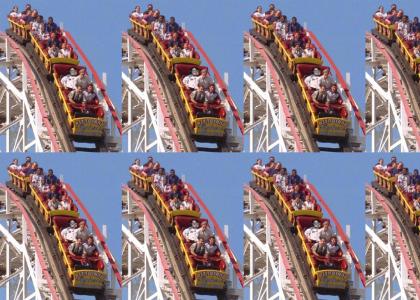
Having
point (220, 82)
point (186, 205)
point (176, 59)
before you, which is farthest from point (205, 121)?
point (186, 205)

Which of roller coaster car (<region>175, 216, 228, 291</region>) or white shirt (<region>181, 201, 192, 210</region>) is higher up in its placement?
white shirt (<region>181, 201, 192, 210</region>)

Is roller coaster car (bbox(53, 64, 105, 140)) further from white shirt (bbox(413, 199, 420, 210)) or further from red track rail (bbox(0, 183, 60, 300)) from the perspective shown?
white shirt (bbox(413, 199, 420, 210))

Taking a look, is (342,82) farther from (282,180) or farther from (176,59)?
(176,59)

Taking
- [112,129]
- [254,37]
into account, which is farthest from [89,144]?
[254,37]

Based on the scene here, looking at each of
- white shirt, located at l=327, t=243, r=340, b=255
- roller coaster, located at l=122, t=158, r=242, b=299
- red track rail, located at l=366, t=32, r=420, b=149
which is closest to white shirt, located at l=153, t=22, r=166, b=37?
roller coaster, located at l=122, t=158, r=242, b=299

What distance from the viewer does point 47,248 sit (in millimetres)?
25250

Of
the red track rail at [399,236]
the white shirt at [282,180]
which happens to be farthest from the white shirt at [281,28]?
the red track rail at [399,236]

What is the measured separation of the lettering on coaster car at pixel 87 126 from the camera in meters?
25.3

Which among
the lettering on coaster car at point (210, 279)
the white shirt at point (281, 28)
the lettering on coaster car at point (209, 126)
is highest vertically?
the white shirt at point (281, 28)

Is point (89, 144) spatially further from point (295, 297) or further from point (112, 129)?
point (295, 297)

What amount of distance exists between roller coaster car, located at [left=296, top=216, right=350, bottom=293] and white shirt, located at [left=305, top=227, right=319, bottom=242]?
0.15 ft

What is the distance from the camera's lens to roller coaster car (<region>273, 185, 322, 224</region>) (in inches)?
1001

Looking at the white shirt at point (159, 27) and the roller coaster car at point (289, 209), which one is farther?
the white shirt at point (159, 27)

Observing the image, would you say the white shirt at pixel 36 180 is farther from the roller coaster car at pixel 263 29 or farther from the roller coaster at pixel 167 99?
the roller coaster car at pixel 263 29
